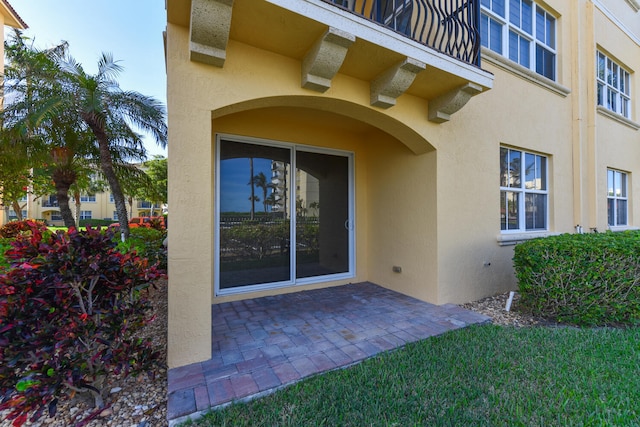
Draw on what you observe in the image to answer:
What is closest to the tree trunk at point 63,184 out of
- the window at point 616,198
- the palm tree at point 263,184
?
the palm tree at point 263,184

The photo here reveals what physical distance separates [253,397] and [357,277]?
3530 millimetres

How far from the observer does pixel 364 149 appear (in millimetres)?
5496

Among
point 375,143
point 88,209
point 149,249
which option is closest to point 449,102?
point 375,143

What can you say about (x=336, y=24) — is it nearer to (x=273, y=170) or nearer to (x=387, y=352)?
(x=273, y=170)

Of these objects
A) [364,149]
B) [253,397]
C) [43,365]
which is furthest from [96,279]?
[364,149]

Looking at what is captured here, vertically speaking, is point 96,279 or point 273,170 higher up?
point 273,170

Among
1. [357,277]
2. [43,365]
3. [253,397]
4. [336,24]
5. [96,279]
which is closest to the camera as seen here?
[43,365]

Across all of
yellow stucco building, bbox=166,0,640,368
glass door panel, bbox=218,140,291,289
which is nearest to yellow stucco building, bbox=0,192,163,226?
glass door panel, bbox=218,140,291,289

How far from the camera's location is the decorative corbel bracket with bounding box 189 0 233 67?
7.44ft

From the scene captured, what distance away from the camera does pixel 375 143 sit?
5.24 meters

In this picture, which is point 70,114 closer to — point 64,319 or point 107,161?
point 107,161

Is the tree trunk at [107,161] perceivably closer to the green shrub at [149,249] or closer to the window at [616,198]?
the green shrub at [149,249]

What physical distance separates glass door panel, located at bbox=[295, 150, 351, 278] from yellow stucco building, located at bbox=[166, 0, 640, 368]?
0.09 ft

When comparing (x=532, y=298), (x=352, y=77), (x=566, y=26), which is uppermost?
(x=566, y=26)
